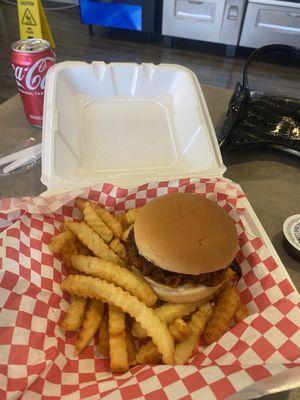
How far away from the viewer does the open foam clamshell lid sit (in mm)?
1400

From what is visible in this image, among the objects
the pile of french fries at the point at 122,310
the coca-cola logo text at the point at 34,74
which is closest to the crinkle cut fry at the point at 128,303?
the pile of french fries at the point at 122,310

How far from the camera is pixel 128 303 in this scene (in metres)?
0.92

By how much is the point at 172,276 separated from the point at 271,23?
4080 mm

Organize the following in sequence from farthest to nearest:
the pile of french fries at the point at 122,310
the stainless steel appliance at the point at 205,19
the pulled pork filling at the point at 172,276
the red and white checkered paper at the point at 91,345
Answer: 1. the stainless steel appliance at the point at 205,19
2. the pulled pork filling at the point at 172,276
3. the pile of french fries at the point at 122,310
4. the red and white checkered paper at the point at 91,345

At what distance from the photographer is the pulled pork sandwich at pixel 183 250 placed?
3.21 ft

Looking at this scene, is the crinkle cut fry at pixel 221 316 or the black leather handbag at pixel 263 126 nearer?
the crinkle cut fry at pixel 221 316

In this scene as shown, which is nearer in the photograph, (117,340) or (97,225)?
(117,340)

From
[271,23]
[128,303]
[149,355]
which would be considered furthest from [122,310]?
[271,23]

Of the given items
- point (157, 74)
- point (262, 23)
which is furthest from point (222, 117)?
point (262, 23)

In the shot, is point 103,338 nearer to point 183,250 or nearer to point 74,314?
point 74,314

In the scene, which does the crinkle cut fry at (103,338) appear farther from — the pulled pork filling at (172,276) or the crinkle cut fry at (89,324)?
the pulled pork filling at (172,276)

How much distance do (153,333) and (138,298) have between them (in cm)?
12

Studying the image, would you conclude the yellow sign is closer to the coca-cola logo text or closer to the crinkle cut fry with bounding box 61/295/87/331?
Answer: the coca-cola logo text

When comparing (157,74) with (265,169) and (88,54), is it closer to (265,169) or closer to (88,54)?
(265,169)
